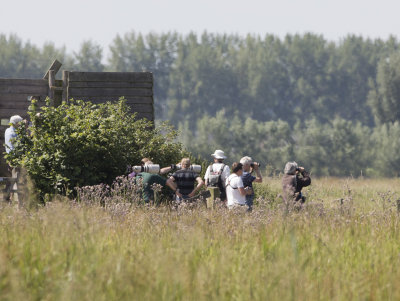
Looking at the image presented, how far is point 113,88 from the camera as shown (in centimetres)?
1759


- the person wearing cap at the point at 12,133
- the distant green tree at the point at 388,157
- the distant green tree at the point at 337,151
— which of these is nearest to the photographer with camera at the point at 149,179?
the person wearing cap at the point at 12,133

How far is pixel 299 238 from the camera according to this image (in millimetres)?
6477

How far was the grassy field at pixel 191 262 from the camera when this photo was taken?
4.03 meters

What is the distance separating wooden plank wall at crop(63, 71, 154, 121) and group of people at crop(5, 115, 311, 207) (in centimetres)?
428

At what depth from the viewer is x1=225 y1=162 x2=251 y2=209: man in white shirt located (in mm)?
11523

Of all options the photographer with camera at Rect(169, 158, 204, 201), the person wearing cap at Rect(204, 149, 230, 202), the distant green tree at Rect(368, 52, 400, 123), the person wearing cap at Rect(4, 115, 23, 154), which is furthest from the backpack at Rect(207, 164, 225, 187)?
the distant green tree at Rect(368, 52, 400, 123)

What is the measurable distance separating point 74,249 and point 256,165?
26.7 ft

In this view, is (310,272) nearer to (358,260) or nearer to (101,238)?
(358,260)

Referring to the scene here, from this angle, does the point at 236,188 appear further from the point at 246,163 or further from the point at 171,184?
the point at 171,184

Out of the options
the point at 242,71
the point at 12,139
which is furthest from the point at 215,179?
the point at 242,71

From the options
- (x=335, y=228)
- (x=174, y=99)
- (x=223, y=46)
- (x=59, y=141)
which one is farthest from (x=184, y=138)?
(x=335, y=228)

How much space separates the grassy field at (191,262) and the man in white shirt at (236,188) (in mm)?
3845

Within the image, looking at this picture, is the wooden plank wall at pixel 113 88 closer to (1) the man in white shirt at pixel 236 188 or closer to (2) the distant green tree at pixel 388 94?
(1) the man in white shirt at pixel 236 188

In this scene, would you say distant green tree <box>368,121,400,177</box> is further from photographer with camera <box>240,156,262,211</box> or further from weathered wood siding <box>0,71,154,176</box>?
photographer with camera <box>240,156,262,211</box>
